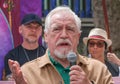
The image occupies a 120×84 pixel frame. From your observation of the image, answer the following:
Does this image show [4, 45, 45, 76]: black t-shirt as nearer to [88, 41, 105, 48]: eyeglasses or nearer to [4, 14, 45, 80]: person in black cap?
[4, 14, 45, 80]: person in black cap

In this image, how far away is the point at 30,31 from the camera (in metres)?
6.82

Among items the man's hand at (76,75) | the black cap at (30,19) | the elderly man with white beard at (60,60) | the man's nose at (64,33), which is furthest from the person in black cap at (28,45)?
the man's hand at (76,75)

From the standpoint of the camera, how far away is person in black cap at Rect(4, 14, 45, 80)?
6630 mm

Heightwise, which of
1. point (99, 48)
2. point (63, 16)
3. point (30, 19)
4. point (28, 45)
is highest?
point (63, 16)

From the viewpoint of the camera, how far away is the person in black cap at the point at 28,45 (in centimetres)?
663

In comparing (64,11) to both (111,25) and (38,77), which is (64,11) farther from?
(111,25)

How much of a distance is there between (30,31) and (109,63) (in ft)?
4.00

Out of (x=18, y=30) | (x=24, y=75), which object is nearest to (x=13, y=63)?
(x=24, y=75)

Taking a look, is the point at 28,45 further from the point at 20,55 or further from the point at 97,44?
the point at 97,44

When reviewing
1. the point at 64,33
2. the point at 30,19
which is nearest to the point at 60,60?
the point at 64,33

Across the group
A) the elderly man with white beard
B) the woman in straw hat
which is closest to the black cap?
the woman in straw hat

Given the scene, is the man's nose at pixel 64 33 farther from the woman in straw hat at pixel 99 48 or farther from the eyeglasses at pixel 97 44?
the eyeglasses at pixel 97 44

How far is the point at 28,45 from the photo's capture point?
678 centimetres

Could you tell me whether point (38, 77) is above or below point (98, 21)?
above
